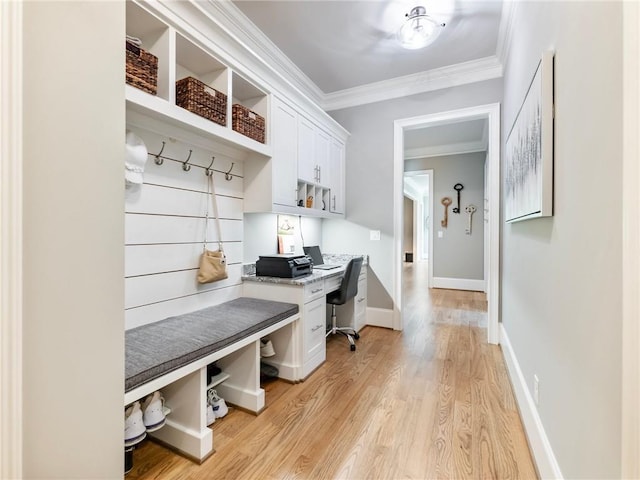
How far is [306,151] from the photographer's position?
292cm

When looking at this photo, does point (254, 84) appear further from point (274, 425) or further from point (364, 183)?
point (274, 425)

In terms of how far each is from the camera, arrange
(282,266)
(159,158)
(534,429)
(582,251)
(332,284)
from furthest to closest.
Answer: (332,284) → (282,266) → (159,158) → (534,429) → (582,251)

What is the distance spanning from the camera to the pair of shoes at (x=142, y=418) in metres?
1.38

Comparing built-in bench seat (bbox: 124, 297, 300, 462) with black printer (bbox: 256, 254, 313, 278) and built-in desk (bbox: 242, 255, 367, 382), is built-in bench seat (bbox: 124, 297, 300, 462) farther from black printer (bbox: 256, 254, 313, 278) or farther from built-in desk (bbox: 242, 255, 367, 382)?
black printer (bbox: 256, 254, 313, 278)

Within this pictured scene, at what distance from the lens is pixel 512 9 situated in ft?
7.18

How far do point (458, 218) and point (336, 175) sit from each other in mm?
3657

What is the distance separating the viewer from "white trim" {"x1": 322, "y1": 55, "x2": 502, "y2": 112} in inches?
121

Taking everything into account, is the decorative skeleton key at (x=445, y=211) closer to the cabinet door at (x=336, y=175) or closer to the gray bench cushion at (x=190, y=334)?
the cabinet door at (x=336, y=175)

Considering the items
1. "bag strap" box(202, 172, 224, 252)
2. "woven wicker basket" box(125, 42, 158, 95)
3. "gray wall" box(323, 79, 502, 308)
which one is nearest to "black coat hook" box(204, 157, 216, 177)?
"bag strap" box(202, 172, 224, 252)

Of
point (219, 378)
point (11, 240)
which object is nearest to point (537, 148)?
point (11, 240)

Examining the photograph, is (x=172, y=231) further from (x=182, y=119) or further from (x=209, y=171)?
(x=182, y=119)

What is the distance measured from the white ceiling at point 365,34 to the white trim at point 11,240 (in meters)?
2.17

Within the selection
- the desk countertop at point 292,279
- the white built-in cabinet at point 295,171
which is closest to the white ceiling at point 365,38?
the white built-in cabinet at point 295,171

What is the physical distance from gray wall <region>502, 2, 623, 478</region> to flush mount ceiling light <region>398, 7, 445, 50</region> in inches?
33.8
